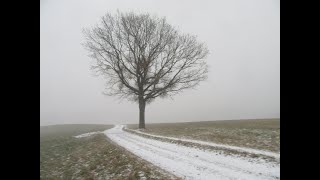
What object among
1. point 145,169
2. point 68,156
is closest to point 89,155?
point 68,156
